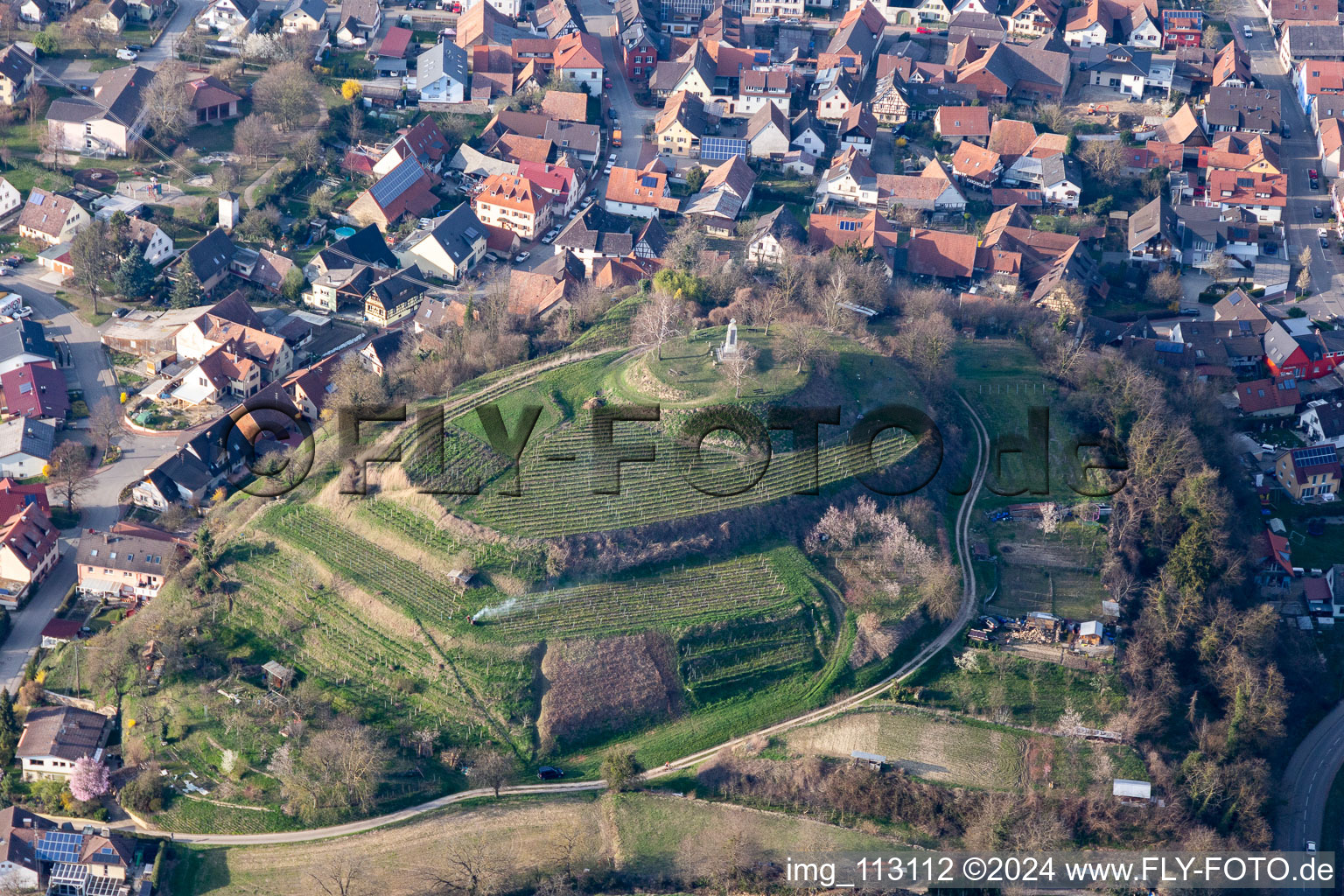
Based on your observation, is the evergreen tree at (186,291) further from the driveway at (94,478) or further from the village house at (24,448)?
the village house at (24,448)

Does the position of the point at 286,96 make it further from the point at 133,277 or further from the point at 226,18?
the point at 133,277

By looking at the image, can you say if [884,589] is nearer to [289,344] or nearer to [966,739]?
[966,739]

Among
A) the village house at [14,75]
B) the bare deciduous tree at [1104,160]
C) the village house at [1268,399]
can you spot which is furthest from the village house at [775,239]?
the village house at [14,75]

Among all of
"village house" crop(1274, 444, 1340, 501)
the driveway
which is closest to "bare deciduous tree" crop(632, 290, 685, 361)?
the driveway

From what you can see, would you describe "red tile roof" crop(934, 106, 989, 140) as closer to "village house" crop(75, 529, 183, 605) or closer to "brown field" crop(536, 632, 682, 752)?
"brown field" crop(536, 632, 682, 752)

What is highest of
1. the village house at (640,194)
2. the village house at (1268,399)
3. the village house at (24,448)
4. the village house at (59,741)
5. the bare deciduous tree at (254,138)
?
the bare deciduous tree at (254,138)

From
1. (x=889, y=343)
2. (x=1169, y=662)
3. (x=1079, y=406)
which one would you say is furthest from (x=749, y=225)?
(x=1169, y=662)
